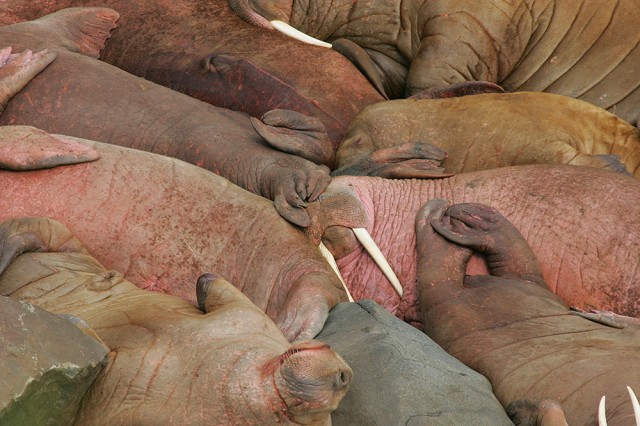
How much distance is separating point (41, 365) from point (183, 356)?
0.55 m

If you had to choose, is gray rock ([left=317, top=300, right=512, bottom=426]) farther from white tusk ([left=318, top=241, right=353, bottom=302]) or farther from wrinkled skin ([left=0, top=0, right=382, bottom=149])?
wrinkled skin ([left=0, top=0, right=382, bottom=149])

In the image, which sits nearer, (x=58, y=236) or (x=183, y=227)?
(x=58, y=236)

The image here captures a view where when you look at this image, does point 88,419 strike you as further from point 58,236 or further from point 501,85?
point 501,85

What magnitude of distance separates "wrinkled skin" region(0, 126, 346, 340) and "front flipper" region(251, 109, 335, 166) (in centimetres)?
68

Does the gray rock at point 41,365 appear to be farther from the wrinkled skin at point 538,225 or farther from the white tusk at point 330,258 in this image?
the wrinkled skin at point 538,225

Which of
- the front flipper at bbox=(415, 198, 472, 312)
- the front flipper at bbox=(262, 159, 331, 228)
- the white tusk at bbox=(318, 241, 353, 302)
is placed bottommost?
the white tusk at bbox=(318, 241, 353, 302)

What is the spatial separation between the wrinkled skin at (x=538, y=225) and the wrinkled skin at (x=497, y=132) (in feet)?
1.05

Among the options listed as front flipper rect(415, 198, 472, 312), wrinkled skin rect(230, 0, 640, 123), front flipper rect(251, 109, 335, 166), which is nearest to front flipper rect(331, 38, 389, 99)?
wrinkled skin rect(230, 0, 640, 123)

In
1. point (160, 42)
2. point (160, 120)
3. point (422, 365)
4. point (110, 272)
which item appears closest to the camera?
point (422, 365)

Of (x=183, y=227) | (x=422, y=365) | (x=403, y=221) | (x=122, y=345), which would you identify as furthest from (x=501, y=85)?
(x=122, y=345)

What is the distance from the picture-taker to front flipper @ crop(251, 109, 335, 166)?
5527 mm

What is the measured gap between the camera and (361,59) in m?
6.60

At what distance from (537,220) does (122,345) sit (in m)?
2.23

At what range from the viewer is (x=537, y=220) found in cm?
502
